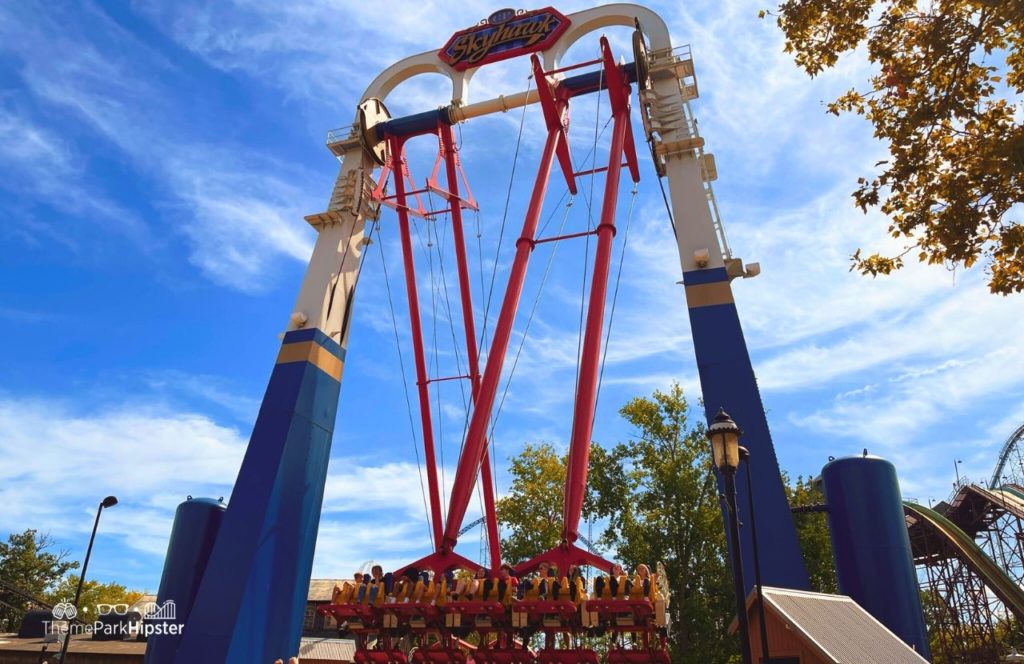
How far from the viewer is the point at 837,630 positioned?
8.26 meters

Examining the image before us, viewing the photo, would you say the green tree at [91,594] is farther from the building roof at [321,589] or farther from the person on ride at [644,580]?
the person on ride at [644,580]

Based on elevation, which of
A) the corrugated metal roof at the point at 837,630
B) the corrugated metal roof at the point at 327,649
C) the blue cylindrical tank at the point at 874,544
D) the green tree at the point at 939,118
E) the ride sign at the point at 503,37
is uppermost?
the ride sign at the point at 503,37

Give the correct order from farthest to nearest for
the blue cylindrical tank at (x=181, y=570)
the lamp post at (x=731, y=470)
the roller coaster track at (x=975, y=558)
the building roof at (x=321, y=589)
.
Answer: the building roof at (x=321, y=589), the roller coaster track at (x=975, y=558), the blue cylindrical tank at (x=181, y=570), the lamp post at (x=731, y=470)

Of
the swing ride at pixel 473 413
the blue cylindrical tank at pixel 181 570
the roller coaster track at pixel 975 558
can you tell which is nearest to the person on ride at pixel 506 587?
the swing ride at pixel 473 413

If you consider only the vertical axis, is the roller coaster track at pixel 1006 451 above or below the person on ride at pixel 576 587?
above

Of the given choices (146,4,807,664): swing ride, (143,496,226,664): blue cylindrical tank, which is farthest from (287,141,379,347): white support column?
(143,496,226,664): blue cylindrical tank

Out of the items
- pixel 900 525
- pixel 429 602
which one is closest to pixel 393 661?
pixel 429 602

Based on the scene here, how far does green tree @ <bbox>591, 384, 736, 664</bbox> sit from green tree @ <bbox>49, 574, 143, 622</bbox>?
1959 inches

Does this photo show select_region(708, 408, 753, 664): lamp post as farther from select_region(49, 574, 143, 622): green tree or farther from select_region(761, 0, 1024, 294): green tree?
select_region(49, 574, 143, 622): green tree

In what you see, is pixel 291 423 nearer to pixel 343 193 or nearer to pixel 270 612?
pixel 270 612

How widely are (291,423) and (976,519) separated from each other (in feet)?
107

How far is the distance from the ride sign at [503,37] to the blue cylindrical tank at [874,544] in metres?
16.6

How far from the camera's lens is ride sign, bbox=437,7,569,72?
2525 cm

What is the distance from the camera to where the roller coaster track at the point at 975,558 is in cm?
2711
